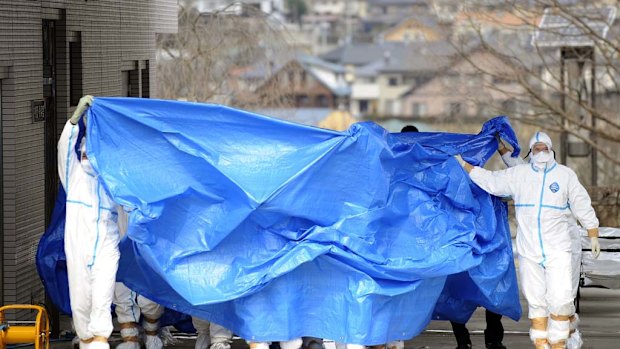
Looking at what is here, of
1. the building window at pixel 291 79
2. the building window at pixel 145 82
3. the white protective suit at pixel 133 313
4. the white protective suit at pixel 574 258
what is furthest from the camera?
the building window at pixel 291 79

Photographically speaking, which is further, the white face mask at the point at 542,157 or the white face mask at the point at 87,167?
the white face mask at the point at 542,157

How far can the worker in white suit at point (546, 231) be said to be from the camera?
980 centimetres

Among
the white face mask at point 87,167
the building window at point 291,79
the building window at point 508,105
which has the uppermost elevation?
the white face mask at point 87,167

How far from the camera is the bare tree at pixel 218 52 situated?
1064 inches

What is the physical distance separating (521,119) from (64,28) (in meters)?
12.2

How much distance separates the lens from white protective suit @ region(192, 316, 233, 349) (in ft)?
32.2

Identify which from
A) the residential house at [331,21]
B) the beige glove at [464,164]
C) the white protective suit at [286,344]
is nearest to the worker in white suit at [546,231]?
the beige glove at [464,164]

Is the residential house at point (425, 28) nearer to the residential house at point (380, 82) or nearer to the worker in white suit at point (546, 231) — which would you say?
the worker in white suit at point (546, 231)

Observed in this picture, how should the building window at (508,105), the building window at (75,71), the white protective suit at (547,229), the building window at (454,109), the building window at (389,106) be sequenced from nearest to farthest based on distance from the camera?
1. the white protective suit at (547,229)
2. the building window at (75,71)
3. the building window at (508,105)
4. the building window at (454,109)
5. the building window at (389,106)

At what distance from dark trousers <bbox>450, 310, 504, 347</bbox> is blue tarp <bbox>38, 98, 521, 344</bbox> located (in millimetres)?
1090

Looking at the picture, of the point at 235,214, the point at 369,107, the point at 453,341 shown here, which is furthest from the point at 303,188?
the point at 369,107

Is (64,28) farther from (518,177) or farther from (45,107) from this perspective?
(518,177)

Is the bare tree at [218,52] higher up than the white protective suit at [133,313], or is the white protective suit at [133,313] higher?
the bare tree at [218,52]

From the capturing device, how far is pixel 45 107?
11781 millimetres
